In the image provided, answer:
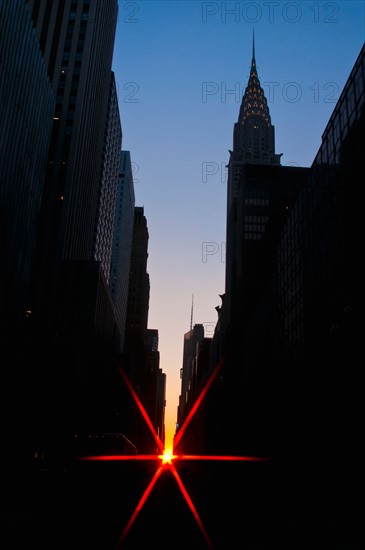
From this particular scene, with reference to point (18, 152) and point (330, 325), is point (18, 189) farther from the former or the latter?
point (330, 325)

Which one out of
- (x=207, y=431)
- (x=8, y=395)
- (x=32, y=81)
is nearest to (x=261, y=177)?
(x=207, y=431)

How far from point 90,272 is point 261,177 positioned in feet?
222

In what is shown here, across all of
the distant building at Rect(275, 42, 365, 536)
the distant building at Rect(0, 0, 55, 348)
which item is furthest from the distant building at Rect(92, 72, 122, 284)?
the distant building at Rect(275, 42, 365, 536)

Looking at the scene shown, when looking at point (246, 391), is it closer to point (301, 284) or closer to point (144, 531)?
point (301, 284)

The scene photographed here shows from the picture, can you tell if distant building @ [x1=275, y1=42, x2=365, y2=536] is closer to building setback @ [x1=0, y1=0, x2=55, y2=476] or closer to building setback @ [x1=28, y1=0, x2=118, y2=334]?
building setback @ [x1=0, y1=0, x2=55, y2=476]

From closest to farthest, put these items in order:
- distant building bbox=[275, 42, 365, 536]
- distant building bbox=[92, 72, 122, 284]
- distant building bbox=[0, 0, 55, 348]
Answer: distant building bbox=[275, 42, 365, 536] < distant building bbox=[0, 0, 55, 348] < distant building bbox=[92, 72, 122, 284]

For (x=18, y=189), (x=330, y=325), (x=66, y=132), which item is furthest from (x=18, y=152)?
(x=66, y=132)

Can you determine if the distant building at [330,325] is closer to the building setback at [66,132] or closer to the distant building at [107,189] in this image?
the building setback at [66,132]

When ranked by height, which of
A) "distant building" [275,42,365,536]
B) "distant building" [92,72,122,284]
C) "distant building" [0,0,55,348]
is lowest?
"distant building" [275,42,365,536]

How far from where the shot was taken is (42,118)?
257 ft

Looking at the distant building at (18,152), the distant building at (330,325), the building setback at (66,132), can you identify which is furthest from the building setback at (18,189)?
the distant building at (330,325)

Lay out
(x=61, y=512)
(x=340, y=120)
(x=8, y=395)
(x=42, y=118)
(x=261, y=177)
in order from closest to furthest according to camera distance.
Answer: (x=61, y=512)
(x=340, y=120)
(x=8, y=395)
(x=42, y=118)
(x=261, y=177)

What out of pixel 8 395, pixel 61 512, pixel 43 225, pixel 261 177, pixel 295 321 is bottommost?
pixel 61 512

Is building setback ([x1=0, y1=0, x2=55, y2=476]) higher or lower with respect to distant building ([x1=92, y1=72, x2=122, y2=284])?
lower
